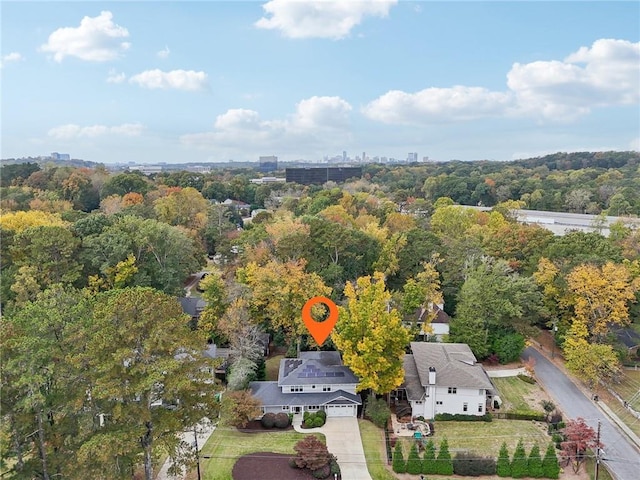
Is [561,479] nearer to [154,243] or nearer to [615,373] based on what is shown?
[615,373]

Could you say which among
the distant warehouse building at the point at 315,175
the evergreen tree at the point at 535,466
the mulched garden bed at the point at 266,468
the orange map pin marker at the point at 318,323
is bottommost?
the mulched garden bed at the point at 266,468

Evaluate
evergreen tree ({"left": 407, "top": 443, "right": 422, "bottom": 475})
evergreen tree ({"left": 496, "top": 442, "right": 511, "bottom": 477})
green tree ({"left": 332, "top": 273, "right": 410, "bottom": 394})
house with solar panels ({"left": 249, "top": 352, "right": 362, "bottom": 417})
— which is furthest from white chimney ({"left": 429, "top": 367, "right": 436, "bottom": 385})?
evergreen tree ({"left": 496, "top": 442, "right": 511, "bottom": 477})

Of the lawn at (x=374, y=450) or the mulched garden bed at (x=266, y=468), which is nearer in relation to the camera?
the mulched garden bed at (x=266, y=468)

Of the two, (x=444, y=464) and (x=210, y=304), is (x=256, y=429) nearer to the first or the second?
(x=444, y=464)

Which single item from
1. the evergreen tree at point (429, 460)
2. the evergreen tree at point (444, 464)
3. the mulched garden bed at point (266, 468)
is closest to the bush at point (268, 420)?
the mulched garden bed at point (266, 468)

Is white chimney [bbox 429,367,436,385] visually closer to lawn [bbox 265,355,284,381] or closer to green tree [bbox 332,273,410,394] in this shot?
green tree [bbox 332,273,410,394]

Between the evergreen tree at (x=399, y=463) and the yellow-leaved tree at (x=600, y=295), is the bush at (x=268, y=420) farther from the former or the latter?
the yellow-leaved tree at (x=600, y=295)

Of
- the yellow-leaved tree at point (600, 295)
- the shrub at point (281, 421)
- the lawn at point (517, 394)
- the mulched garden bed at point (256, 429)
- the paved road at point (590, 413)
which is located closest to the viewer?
the paved road at point (590, 413)
